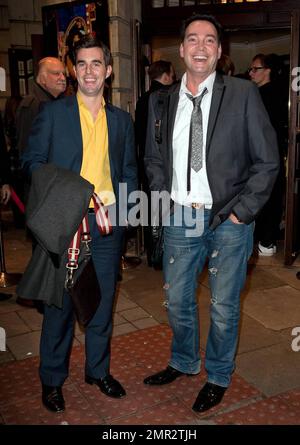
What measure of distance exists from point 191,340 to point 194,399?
332 millimetres

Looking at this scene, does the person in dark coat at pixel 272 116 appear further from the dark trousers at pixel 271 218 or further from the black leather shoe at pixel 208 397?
the black leather shoe at pixel 208 397

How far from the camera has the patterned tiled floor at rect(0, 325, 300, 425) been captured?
102 inches

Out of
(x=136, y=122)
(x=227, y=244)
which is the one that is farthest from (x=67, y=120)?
(x=136, y=122)

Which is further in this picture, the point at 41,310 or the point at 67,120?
the point at 41,310

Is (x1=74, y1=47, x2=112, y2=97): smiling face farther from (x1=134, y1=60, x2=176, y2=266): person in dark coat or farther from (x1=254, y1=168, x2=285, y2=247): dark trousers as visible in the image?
(x1=254, y1=168, x2=285, y2=247): dark trousers

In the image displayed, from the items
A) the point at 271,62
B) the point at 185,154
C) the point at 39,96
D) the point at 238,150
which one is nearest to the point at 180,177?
the point at 185,154

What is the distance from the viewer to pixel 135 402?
9.00ft

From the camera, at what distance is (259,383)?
2.94m

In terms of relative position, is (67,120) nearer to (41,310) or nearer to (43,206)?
(43,206)

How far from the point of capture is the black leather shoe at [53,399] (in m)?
2.64

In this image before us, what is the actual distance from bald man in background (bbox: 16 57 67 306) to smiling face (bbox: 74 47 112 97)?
164 cm

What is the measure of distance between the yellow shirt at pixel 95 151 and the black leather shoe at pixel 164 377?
1139 mm

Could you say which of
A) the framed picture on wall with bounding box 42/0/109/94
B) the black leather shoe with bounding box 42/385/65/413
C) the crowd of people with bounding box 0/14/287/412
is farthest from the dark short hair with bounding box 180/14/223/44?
the framed picture on wall with bounding box 42/0/109/94

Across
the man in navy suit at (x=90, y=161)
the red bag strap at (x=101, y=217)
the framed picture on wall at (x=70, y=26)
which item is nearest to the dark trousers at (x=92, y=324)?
the man in navy suit at (x=90, y=161)
